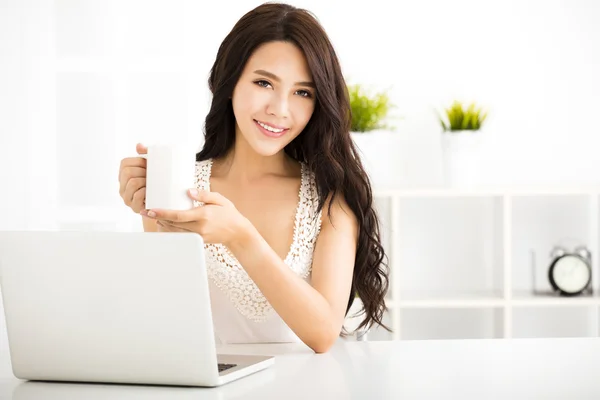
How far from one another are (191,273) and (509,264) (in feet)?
8.98

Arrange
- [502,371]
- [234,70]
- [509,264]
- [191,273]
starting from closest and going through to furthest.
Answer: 1. [191,273]
2. [502,371]
3. [234,70]
4. [509,264]

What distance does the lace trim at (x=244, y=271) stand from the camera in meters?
2.07

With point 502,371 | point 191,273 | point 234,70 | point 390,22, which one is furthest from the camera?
point 390,22

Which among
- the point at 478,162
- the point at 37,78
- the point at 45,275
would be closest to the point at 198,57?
the point at 37,78

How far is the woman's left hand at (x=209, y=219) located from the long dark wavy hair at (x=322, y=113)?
1.78 feet

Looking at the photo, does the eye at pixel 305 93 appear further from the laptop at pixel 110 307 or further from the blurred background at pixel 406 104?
the blurred background at pixel 406 104

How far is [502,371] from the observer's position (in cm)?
138

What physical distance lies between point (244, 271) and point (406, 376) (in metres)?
0.80

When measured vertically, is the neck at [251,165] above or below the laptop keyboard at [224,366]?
above

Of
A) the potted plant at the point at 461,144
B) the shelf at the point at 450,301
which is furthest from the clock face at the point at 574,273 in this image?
the potted plant at the point at 461,144

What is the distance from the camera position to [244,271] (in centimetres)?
206

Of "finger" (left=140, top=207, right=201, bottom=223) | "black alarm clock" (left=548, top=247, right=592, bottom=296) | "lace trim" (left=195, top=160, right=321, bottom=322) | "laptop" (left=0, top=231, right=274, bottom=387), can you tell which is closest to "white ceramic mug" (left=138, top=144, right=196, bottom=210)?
"finger" (left=140, top=207, right=201, bottom=223)

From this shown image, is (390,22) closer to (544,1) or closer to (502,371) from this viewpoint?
(544,1)

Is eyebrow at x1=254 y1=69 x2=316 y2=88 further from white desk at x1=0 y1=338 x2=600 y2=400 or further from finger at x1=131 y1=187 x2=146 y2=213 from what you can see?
white desk at x1=0 y1=338 x2=600 y2=400
